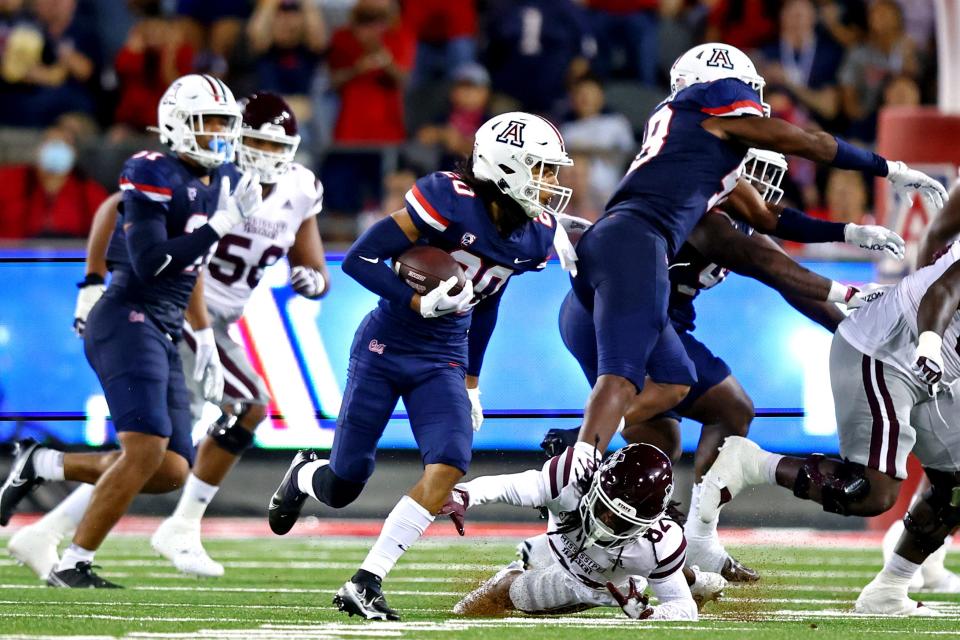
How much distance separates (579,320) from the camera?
247 inches

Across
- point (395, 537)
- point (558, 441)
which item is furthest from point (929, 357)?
point (395, 537)

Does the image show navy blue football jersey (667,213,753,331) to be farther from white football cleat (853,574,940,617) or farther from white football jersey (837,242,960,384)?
white football cleat (853,574,940,617)

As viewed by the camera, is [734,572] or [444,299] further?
[734,572]

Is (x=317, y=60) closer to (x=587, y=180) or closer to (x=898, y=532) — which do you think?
(x=587, y=180)

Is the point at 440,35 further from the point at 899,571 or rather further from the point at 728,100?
the point at 899,571

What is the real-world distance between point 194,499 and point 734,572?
2.48 meters

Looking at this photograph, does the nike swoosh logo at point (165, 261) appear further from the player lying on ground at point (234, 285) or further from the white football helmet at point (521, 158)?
the white football helmet at point (521, 158)

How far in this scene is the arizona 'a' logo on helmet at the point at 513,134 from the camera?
223 inches

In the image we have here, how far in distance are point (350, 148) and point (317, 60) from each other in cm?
134

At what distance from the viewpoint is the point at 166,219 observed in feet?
21.5

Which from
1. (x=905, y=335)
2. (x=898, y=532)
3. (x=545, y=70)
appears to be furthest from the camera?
(x=545, y=70)

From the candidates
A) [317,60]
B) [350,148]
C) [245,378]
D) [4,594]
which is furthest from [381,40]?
[4,594]

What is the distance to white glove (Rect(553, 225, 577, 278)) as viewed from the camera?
6.02 meters

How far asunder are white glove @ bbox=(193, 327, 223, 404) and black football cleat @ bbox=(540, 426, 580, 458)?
1.72m
